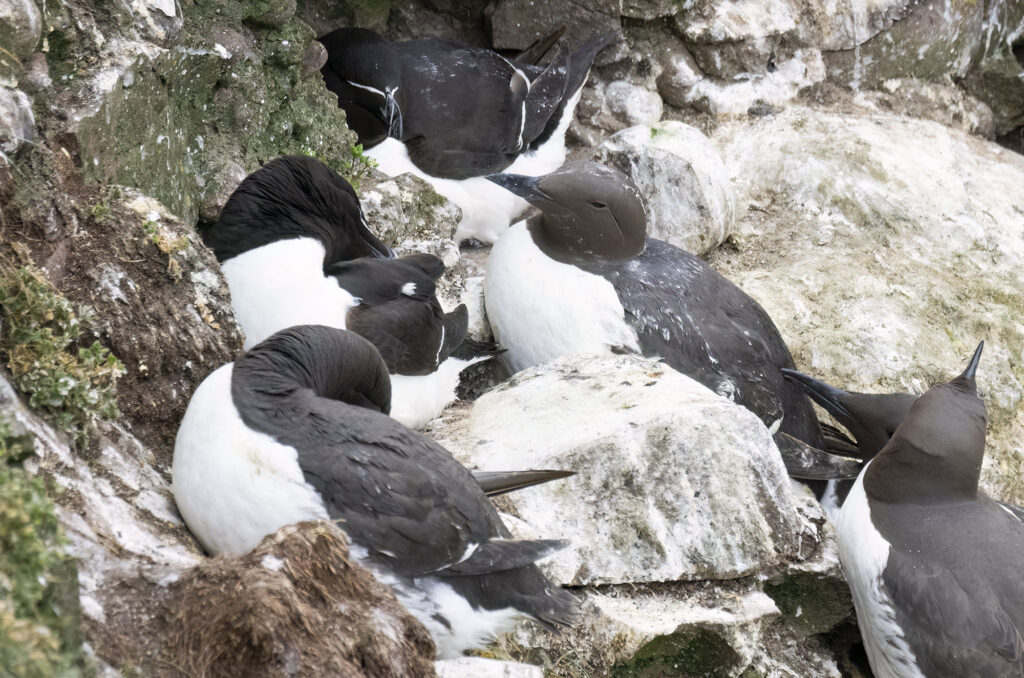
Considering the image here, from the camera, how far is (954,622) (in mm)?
4355

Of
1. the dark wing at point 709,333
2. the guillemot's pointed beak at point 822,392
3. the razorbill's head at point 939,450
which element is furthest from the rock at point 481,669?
the guillemot's pointed beak at point 822,392

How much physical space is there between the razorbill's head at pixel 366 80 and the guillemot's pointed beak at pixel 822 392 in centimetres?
295

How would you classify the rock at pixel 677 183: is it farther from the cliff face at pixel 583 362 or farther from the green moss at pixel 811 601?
the green moss at pixel 811 601

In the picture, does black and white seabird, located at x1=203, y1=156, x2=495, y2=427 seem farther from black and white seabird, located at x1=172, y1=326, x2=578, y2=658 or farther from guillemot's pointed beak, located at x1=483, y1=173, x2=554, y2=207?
black and white seabird, located at x1=172, y1=326, x2=578, y2=658

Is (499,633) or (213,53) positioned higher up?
(213,53)

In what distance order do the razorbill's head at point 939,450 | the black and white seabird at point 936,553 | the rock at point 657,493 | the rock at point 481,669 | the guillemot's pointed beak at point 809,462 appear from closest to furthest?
the rock at point 481,669 → the rock at point 657,493 → the black and white seabird at point 936,553 → the razorbill's head at point 939,450 → the guillemot's pointed beak at point 809,462

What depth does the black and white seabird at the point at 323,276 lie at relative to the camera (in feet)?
15.3

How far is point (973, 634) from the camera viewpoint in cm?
432

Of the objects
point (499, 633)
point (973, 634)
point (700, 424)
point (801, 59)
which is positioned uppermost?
point (801, 59)

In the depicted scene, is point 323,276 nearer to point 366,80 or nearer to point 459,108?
point 366,80

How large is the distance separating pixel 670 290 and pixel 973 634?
220 centimetres

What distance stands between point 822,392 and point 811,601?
4.45 ft

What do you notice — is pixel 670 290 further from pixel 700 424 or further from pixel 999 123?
pixel 999 123

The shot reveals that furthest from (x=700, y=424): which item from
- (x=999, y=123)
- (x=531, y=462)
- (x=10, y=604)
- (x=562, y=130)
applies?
(x=999, y=123)
